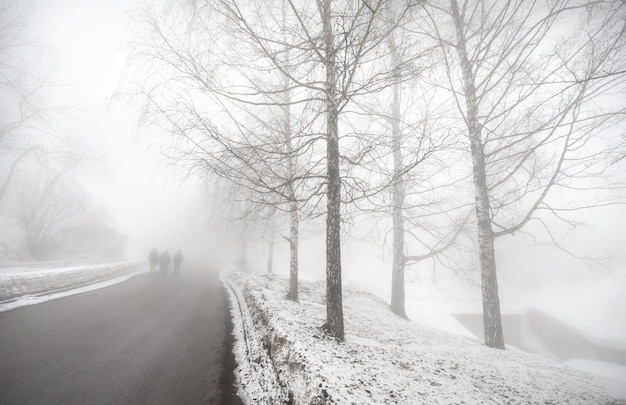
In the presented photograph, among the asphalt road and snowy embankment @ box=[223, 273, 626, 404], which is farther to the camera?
the asphalt road

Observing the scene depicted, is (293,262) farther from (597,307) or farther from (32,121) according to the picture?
(32,121)

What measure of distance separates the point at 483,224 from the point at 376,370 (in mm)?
5652

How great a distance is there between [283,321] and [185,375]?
1861 millimetres

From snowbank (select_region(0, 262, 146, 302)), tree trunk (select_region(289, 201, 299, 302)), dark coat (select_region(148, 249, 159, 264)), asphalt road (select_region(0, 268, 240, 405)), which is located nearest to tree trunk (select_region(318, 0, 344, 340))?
asphalt road (select_region(0, 268, 240, 405))

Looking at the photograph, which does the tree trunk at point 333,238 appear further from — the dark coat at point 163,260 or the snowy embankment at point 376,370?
the dark coat at point 163,260

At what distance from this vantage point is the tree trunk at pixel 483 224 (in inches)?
279

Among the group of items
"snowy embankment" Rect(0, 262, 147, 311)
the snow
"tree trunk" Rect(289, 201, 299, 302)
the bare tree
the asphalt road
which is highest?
the bare tree

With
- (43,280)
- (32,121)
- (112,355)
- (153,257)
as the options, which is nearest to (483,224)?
(112,355)

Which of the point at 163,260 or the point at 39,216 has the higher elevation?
the point at 39,216

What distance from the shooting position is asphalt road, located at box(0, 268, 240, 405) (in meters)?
3.43

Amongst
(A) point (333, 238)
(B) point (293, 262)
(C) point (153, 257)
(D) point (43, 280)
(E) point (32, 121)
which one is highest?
(E) point (32, 121)

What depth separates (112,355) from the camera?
455 centimetres

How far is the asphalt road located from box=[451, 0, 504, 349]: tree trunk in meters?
6.97

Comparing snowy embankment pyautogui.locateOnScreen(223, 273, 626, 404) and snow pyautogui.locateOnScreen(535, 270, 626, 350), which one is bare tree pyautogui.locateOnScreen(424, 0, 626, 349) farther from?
snow pyautogui.locateOnScreen(535, 270, 626, 350)
